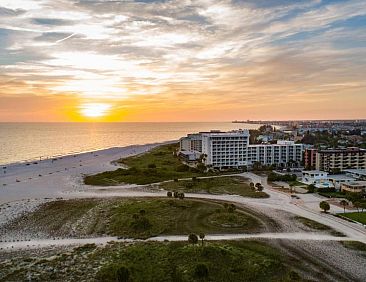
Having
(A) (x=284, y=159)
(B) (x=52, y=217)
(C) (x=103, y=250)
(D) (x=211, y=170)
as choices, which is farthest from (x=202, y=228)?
(A) (x=284, y=159)

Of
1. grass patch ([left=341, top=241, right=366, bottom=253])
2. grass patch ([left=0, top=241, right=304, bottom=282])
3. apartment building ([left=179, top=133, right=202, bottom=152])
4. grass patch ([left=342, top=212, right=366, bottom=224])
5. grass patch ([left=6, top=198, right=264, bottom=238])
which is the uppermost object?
apartment building ([left=179, top=133, right=202, bottom=152])

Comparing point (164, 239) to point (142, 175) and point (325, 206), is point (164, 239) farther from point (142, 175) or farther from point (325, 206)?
point (142, 175)

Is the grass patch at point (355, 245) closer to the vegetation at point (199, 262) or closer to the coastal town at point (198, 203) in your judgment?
the coastal town at point (198, 203)

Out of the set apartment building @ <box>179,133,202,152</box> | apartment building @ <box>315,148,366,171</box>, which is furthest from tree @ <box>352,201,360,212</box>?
apartment building @ <box>179,133,202,152</box>

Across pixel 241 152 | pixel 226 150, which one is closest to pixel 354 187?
pixel 241 152

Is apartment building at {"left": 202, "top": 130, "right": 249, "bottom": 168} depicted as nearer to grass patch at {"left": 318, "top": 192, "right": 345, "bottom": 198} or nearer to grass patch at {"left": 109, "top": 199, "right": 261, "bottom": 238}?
grass patch at {"left": 318, "top": 192, "right": 345, "bottom": 198}

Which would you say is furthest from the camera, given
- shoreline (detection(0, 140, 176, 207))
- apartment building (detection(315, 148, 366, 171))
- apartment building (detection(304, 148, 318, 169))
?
apartment building (detection(304, 148, 318, 169))

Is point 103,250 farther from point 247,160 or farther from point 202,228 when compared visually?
point 247,160

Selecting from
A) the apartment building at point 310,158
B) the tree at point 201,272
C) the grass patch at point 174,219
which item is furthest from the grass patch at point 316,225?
the apartment building at point 310,158
